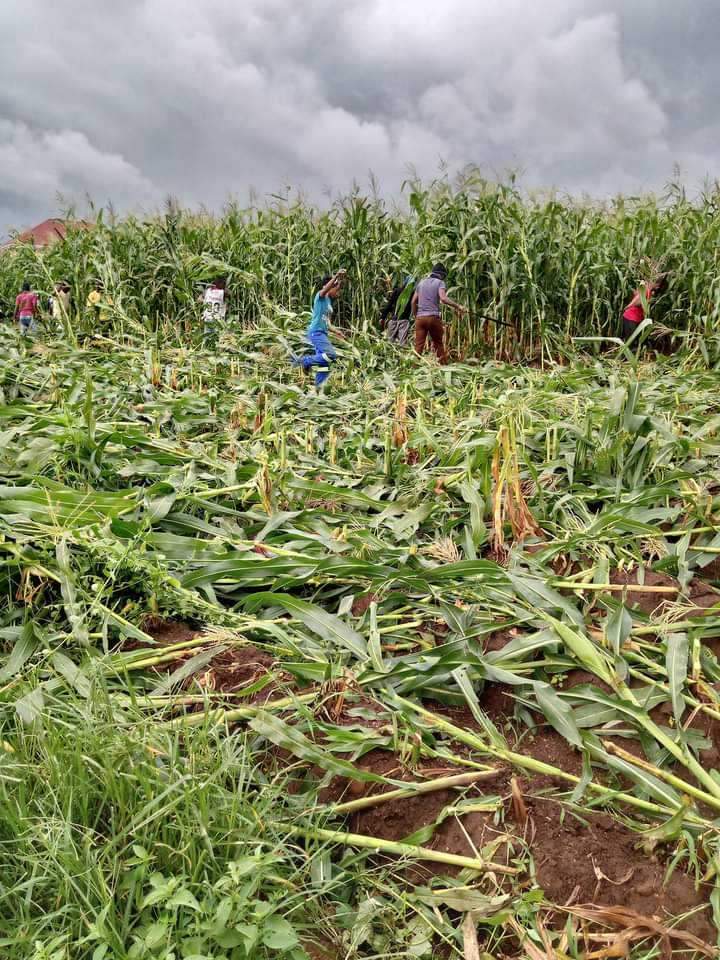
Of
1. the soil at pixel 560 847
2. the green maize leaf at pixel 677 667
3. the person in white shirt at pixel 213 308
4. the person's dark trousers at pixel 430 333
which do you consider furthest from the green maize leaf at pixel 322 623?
the person's dark trousers at pixel 430 333

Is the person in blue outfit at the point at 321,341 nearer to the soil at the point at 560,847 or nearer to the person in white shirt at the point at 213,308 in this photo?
the person in white shirt at the point at 213,308

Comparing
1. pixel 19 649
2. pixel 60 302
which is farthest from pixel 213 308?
pixel 19 649

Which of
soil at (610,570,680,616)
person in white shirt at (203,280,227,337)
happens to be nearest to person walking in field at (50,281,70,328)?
person in white shirt at (203,280,227,337)

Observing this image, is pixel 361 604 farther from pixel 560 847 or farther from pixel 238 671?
pixel 560 847

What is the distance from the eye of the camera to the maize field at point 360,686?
130 cm

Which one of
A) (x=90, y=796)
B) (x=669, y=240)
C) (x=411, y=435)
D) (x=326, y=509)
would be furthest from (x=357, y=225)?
(x=90, y=796)

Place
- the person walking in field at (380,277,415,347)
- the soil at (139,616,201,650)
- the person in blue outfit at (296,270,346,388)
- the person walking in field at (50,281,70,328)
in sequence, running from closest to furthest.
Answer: the soil at (139,616,201,650), the person in blue outfit at (296,270,346,388), the person walking in field at (50,281,70,328), the person walking in field at (380,277,415,347)

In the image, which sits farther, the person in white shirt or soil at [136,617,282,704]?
the person in white shirt

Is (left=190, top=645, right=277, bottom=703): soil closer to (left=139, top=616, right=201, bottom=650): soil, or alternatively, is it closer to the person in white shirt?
(left=139, top=616, right=201, bottom=650): soil

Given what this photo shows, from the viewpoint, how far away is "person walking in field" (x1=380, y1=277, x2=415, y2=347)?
8359 millimetres

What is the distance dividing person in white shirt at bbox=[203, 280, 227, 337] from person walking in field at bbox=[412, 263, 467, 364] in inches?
92.5

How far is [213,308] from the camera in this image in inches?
317

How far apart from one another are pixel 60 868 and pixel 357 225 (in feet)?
30.6

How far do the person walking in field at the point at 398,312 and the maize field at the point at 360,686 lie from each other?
15.6 ft
